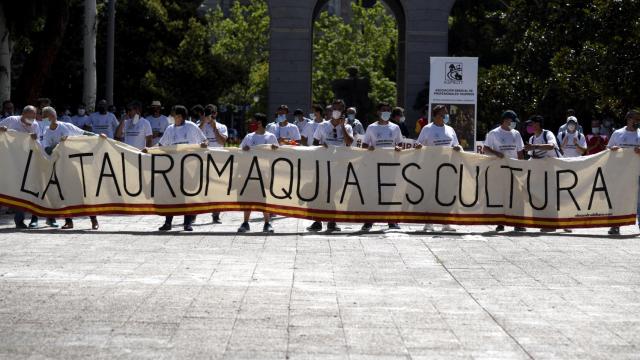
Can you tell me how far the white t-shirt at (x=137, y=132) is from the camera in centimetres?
2272

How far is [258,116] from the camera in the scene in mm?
18703

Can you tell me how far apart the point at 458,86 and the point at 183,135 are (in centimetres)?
1153

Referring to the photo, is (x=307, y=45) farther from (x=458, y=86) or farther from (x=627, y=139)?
(x=627, y=139)

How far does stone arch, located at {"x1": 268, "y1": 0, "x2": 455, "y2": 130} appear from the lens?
1855 inches

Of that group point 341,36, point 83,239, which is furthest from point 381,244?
point 341,36

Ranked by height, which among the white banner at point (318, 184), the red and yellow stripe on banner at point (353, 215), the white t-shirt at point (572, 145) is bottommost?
the red and yellow stripe on banner at point (353, 215)

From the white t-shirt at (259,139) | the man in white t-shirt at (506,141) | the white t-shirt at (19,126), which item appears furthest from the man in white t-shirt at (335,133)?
the white t-shirt at (19,126)

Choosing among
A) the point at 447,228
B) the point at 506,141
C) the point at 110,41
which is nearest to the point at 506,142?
the point at 506,141

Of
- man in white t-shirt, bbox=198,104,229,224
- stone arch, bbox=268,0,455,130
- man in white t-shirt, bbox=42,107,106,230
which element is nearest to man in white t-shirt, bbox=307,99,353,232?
man in white t-shirt, bbox=198,104,229,224

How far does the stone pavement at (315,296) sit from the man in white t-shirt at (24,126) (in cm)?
65

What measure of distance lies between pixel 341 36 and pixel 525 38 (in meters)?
45.6

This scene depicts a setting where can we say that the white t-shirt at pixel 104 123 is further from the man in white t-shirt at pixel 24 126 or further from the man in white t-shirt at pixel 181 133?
the man in white t-shirt at pixel 181 133

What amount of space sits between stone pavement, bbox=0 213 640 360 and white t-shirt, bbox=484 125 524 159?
1912mm

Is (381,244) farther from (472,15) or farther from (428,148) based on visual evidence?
(472,15)
